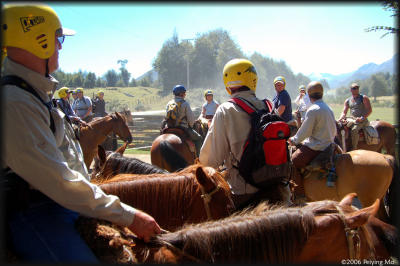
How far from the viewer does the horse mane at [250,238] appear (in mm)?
1703

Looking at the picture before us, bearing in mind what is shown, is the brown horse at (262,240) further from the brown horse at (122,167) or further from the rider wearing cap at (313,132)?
the rider wearing cap at (313,132)

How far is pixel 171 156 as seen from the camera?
7.15 meters

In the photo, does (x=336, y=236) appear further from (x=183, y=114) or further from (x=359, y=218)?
(x=183, y=114)

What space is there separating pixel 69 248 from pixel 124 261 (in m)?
0.30

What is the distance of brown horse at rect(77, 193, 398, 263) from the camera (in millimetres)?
1686

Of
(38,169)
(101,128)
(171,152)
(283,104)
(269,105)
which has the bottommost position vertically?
(171,152)

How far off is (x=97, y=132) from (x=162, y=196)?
6.78 meters

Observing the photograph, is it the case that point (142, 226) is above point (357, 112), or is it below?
below

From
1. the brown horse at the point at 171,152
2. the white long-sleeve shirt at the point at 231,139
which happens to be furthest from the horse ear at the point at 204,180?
the brown horse at the point at 171,152

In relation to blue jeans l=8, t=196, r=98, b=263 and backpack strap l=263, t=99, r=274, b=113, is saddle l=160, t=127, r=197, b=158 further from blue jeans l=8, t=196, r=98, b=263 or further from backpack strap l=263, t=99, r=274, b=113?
blue jeans l=8, t=196, r=98, b=263

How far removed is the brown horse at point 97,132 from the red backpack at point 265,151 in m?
6.94

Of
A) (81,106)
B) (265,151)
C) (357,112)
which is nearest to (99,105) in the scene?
(81,106)

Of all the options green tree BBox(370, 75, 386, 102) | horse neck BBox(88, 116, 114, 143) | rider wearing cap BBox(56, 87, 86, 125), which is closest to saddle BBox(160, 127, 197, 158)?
horse neck BBox(88, 116, 114, 143)

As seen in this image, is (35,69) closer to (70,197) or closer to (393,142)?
(70,197)
